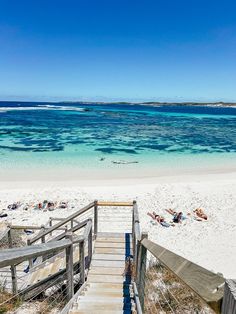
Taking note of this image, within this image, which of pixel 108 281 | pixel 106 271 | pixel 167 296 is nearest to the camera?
pixel 167 296

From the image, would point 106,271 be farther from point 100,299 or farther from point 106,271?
point 100,299

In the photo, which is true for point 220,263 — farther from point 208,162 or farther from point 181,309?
point 208,162

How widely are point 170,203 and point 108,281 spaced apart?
7.53 metres

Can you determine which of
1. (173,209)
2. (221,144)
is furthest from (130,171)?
(221,144)

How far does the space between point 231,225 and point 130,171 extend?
30.2 feet

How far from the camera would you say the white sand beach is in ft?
28.2

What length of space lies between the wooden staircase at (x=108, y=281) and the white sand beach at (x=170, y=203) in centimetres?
241

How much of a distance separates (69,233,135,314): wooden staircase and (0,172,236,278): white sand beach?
7.92 feet

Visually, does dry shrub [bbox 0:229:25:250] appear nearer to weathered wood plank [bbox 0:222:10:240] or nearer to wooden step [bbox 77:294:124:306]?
weathered wood plank [bbox 0:222:10:240]

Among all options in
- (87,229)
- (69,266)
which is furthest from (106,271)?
(69,266)

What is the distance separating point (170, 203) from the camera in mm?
12406

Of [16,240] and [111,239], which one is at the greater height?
[111,239]

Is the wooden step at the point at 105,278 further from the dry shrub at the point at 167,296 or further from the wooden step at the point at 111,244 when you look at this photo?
the wooden step at the point at 111,244

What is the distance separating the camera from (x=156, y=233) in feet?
31.3
